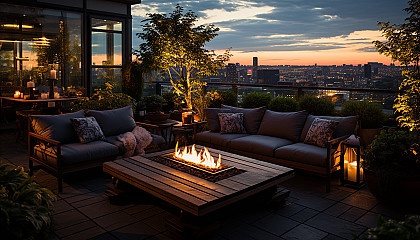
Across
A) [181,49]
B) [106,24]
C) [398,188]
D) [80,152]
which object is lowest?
[398,188]

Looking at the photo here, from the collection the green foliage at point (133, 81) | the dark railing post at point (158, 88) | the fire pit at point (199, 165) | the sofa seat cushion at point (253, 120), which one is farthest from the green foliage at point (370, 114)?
the dark railing post at point (158, 88)

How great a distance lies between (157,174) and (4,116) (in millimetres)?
6154

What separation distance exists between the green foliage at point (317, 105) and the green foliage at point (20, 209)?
4.63m

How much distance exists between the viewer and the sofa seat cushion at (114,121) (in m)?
5.02

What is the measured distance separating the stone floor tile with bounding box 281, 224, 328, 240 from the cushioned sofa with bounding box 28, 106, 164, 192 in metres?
2.61

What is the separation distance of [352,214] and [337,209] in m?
0.17

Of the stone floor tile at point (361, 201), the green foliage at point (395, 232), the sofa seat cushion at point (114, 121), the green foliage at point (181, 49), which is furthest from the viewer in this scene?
the green foliage at point (181, 49)

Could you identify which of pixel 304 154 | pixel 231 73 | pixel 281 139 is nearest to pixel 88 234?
pixel 304 154

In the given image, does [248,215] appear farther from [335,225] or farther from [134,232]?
[134,232]

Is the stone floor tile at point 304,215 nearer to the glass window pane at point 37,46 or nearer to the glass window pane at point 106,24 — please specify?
the glass window pane at point 37,46

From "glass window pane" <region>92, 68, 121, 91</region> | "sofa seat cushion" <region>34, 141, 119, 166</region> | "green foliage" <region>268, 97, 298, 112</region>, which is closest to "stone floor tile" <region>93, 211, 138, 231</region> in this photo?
"sofa seat cushion" <region>34, 141, 119, 166</region>

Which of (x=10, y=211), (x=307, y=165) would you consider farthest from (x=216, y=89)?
(x=10, y=211)

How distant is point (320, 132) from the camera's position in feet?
15.1

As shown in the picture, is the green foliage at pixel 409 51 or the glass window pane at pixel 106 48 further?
the glass window pane at pixel 106 48
